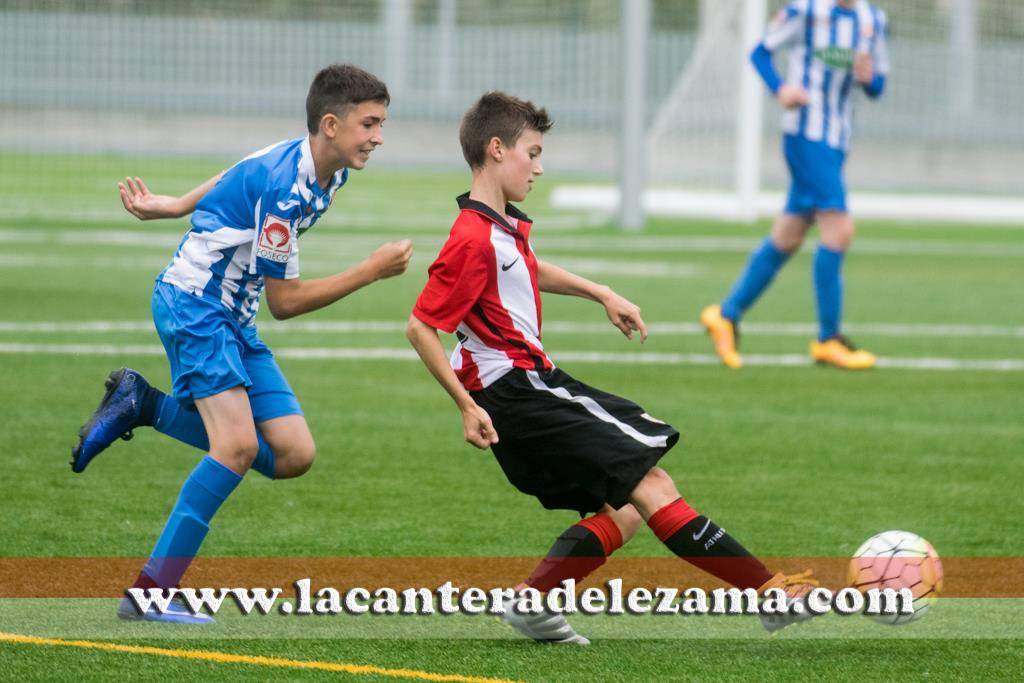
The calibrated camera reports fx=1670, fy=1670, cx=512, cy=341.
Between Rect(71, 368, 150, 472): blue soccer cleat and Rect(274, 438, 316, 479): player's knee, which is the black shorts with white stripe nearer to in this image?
Rect(274, 438, 316, 479): player's knee

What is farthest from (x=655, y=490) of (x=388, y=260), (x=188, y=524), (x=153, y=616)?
(x=153, y=616)

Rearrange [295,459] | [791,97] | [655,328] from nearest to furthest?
[295,459] → [791,97] → [655,328]

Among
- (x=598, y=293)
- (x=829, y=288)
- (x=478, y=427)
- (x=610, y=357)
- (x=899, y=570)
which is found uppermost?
(x=598, y=293)

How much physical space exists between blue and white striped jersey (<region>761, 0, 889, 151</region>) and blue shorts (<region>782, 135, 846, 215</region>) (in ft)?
0.18

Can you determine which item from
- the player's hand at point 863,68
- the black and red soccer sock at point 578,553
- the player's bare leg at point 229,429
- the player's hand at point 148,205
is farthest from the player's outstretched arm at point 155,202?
the player's hand at point 863,68

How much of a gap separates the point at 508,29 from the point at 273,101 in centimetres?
349

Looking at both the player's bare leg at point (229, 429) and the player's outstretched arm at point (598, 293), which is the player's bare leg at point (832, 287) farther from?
the player's bare leg at point (229, 429)

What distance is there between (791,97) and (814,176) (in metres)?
0.50

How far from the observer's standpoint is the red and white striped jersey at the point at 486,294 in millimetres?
4434

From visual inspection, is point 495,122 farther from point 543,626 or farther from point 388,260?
point 543,626

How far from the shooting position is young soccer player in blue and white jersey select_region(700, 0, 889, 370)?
999 centimetres

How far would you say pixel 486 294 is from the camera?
14.9 feet

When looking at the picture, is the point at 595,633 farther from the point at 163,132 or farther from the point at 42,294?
the point at 163,132

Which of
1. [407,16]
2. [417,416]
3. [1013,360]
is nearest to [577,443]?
[417,416]
